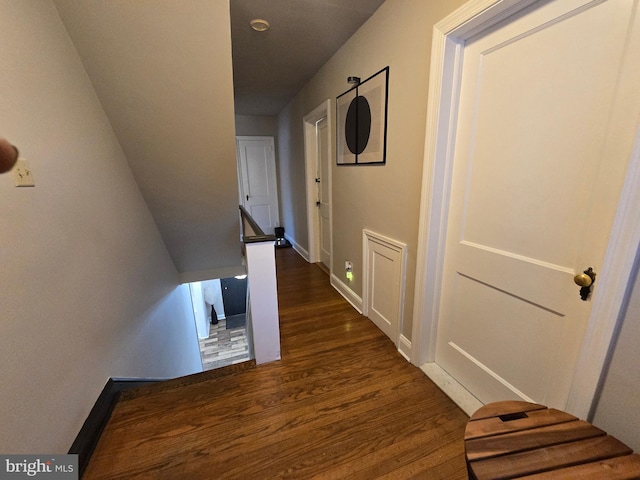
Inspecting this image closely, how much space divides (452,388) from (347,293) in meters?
1.35

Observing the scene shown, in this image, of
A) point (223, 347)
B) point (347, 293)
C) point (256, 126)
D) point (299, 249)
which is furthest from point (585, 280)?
point (223, 347)

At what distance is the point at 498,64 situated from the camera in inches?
46.7

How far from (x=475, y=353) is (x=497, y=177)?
98 centimetres

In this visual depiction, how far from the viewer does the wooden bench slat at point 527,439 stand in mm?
728

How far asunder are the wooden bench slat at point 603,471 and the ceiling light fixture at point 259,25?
2.69 m

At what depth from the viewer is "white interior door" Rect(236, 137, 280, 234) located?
505 centimetres

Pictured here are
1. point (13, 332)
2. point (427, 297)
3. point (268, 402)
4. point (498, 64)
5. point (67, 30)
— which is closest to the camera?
point (13, 332)

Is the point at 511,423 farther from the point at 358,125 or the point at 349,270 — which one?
the point at 358,125

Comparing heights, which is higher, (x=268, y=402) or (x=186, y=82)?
(x=186, y=82)

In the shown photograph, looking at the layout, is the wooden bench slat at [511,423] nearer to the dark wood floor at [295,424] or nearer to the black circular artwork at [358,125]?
the dark wood floor at [295,424]

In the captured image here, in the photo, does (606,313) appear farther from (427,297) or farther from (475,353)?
(427,297)

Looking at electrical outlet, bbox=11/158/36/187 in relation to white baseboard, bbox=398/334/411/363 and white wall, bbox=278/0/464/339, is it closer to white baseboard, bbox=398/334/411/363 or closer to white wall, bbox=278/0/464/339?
white wall, bbox=278/0/464/339

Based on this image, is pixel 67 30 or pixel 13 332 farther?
pixel 67 30

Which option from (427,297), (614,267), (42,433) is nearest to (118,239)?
(42,433)
